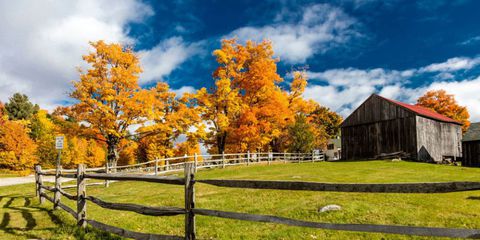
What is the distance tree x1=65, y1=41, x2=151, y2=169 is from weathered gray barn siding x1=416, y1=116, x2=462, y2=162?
27680mm

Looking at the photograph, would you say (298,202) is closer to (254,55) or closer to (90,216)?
(90,216)

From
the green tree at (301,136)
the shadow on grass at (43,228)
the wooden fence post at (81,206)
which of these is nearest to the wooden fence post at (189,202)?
the shadow on grass at (43,228)

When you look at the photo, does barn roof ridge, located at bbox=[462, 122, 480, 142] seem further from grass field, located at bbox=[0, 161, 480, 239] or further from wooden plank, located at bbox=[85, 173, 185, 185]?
wooden plank, located at bbox=[85, 173, 185, 185]

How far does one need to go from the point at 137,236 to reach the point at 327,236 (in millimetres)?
3895

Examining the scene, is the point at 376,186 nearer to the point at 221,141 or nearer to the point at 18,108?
the point at 221,141

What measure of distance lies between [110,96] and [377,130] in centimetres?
2848

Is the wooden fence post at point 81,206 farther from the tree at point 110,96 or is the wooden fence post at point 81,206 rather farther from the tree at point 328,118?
the tree at point 328,118

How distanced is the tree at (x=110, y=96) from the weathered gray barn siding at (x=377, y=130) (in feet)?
82.1

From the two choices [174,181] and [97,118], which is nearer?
[174,181]

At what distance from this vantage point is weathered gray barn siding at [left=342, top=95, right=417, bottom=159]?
106 ft

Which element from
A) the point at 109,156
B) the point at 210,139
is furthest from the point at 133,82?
the point at 210,139

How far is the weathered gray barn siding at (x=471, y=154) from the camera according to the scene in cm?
2677

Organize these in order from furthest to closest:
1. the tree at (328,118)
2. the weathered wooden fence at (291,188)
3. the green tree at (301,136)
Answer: the tree at (328,118)
the green tree at (301,136)
the weathered wooden fence at (291,188)

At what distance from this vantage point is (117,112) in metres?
24.6
